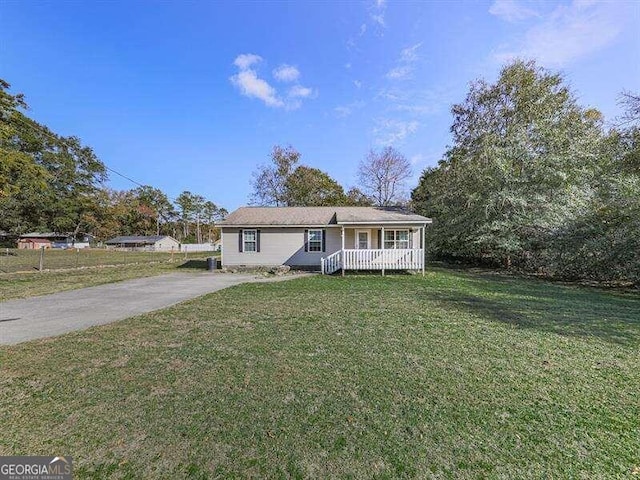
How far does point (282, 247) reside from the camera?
15.4 m

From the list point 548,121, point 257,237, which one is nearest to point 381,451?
point 257,237

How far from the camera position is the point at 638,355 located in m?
4.23

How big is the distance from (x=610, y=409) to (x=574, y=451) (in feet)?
3.19

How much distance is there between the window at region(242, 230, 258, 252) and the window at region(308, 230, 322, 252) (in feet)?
8.94

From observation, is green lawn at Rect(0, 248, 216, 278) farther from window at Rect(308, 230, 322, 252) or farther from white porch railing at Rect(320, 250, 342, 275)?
white porch railing at Rect(320, 250, 342, 275)

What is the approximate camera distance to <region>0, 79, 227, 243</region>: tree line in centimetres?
3506

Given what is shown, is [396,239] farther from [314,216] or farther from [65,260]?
[65,260]

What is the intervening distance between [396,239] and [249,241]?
730 cm

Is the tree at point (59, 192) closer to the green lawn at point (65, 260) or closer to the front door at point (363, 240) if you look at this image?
the green lawn at point (65, 260)

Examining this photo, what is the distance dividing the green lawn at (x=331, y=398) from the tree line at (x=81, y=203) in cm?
1623

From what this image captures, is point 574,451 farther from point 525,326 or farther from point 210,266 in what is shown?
point 210,266

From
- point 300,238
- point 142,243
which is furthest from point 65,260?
point 142,243

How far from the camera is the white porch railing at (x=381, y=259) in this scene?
13.2 m

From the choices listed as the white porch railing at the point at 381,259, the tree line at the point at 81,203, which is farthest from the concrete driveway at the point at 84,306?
the tree line at the point at 81,203
